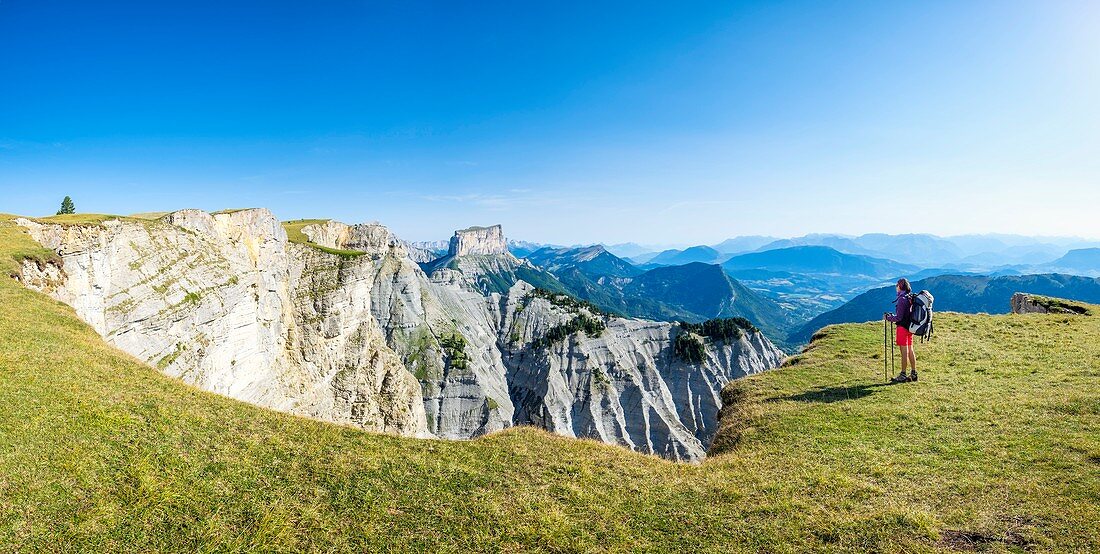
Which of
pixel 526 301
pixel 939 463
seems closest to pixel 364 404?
pixel 939 463

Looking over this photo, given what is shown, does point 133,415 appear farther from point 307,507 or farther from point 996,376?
point 996,376

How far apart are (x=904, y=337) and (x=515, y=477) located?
51.9 feet

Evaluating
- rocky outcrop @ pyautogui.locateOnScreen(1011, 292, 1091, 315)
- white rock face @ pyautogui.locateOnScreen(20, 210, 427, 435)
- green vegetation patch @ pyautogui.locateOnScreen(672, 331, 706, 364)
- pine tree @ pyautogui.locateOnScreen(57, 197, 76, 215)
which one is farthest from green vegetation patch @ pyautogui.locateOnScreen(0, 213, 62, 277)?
green vegetation patch @ pyautogui.locateOnScreen(672, 331, 706, 364)

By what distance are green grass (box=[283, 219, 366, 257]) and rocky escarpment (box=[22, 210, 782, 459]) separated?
80cm

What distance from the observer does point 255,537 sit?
741 centimetres

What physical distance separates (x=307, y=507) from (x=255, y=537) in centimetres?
106

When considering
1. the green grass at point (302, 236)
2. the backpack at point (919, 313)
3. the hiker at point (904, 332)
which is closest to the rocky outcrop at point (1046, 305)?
the backpack at point (919, 313)

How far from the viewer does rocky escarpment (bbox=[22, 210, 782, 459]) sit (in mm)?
36812

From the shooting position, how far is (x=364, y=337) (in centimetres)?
7450

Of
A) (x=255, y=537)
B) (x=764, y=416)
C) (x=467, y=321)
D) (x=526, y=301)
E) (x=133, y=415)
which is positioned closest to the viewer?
(x=255, y=537)

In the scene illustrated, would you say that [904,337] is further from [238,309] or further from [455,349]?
[455,349]

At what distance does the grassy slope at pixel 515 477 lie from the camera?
7.48m

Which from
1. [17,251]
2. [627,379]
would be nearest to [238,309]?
[17,251]

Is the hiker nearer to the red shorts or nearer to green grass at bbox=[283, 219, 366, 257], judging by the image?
the red shorts
